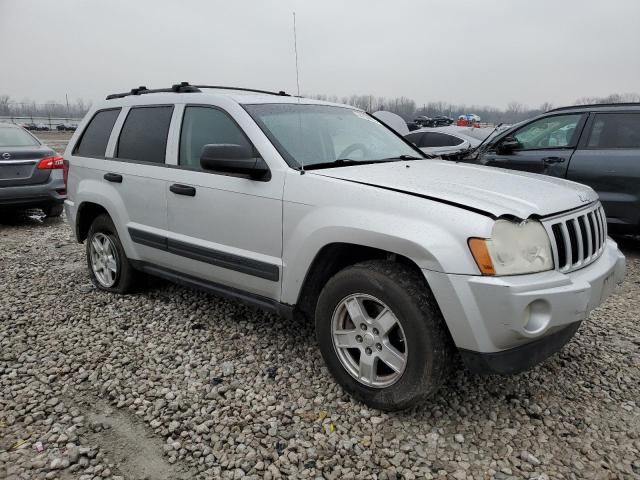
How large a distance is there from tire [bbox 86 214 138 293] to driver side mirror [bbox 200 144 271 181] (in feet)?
5.68

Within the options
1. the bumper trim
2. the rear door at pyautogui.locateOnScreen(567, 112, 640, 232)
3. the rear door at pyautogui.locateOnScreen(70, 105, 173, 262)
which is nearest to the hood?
the bumper trim

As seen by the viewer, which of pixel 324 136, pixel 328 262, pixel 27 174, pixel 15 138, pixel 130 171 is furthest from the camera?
pixel 15 138

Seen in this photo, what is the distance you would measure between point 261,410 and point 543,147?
487 cm

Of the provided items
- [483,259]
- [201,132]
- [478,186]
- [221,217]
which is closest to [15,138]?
[201,132]

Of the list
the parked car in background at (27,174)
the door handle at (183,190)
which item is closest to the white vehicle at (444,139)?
the parked car in background at (27,174)

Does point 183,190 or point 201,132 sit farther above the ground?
point 201,132

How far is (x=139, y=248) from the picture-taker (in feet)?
12.9

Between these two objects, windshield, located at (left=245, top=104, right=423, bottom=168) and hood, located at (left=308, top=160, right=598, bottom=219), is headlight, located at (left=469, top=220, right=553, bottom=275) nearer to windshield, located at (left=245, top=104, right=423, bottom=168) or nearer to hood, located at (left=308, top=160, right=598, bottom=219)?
hood, located at (left=308, top=160, right=598, bottom=219)

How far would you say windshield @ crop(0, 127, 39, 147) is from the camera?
738 centimetres

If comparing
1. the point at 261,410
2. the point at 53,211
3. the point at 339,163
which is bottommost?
the point at 261,410

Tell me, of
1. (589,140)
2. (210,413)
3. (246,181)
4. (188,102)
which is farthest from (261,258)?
(589,140)

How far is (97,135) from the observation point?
4.40 metres

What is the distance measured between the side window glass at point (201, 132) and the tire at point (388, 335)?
1291mm

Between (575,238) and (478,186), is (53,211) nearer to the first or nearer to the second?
(478,186)
